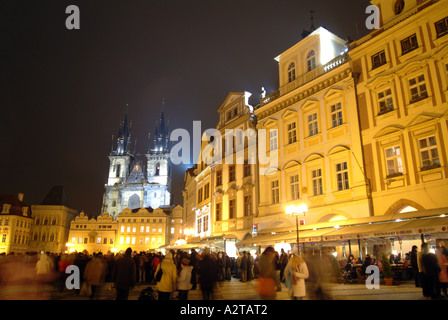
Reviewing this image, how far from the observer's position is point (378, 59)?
19.3 metres

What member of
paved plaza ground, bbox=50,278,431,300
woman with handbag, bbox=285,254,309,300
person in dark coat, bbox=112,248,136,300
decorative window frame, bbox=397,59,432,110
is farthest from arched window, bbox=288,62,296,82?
person in dark coat, bbox=112,248,136,300

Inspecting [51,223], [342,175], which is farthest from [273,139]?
[51,223]

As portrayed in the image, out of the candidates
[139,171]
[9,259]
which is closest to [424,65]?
[9,259]

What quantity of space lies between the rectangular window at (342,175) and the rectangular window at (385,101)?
353 centimetres

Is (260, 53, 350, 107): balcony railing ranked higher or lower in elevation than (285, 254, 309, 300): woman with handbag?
higher

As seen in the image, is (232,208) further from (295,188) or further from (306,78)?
(306,78)

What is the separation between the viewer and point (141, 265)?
59.8ft

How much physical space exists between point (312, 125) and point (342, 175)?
420 centimetres

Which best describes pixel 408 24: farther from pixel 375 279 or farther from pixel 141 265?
pixel 141 265

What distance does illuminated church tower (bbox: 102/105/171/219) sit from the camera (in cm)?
11488

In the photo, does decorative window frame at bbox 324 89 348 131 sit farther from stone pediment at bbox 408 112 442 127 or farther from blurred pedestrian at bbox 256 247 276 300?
blurred pedestrian at bbox 256 247 276 300

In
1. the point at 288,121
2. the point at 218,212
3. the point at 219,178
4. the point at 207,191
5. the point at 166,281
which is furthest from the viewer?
the point at 207,191

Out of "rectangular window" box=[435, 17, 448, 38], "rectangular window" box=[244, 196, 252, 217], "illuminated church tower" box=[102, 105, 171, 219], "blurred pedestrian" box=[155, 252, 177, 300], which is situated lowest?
"blurred pedestrian" box=[155, 252, 177, 300]

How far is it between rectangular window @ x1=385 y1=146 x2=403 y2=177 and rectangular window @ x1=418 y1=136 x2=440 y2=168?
3.53 ft
